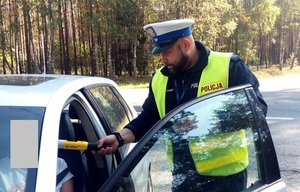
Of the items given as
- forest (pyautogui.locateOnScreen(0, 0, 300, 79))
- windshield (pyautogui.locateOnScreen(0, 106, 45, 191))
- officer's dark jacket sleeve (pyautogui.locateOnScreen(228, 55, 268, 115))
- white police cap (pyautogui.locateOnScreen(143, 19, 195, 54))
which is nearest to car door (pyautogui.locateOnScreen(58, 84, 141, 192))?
windshield (pyautogui.locateOnScreen(0, 106, 45, 191))

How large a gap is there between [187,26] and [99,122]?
0.87 meters

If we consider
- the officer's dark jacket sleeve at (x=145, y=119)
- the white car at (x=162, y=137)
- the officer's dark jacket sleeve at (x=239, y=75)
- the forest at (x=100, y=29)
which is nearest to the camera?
the white car at (x=162, y=137)

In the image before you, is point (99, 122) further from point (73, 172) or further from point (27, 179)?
point (27, 179)

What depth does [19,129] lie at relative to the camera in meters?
1.68

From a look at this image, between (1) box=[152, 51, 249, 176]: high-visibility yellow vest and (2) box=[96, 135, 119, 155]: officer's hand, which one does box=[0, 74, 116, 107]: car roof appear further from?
(1) box=[152, 51, 249, 176]: high-visibility yellow vest

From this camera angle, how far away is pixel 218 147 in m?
1.83

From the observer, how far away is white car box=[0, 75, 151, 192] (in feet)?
5.19

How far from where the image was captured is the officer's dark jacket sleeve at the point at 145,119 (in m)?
2.42

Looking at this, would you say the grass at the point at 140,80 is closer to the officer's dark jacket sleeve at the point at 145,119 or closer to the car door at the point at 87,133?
the car door at the point at 87,133

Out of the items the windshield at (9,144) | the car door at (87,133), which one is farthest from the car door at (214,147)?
the car door at (87,133)

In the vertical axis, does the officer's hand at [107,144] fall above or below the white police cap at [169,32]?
below

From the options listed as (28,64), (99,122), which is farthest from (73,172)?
(28,64)

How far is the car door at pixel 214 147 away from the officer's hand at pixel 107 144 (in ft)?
1.74

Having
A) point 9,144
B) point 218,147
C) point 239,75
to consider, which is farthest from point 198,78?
point 9,144
